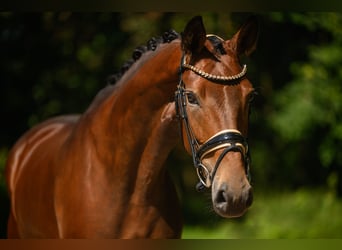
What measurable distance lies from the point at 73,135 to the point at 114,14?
598 centimetres

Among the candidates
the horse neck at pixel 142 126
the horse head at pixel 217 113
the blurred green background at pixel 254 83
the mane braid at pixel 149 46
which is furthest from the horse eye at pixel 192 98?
the blurred green background at pixel 254 83

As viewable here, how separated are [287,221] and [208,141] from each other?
5956mm

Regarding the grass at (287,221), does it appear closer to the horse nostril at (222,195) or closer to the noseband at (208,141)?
the noseband at (208,141)

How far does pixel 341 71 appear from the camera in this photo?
927cm

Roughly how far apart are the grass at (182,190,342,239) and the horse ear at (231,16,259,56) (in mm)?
5381

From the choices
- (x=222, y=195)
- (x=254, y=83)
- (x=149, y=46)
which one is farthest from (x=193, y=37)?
(x=254, y=83)

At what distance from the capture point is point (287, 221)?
27.5 feet

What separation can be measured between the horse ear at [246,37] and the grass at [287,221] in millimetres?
5381

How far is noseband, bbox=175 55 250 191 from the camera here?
8.68 ft

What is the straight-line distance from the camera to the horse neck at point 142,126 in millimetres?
Answer: 3061

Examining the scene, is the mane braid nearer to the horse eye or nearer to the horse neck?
the horse neck

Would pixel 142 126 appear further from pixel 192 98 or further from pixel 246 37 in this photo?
pixel 246 37

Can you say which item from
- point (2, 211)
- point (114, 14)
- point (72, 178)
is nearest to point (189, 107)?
point (72, 178)

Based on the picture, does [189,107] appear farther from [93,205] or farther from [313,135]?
[313,135]
